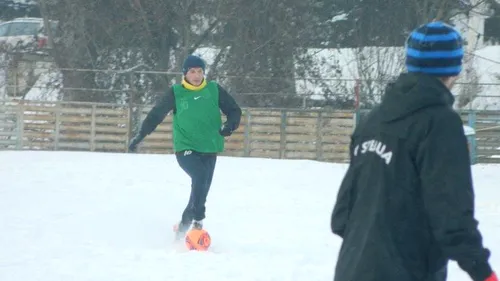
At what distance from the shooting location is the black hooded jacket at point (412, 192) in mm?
2816

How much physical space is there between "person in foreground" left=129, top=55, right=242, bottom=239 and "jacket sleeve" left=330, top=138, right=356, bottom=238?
174 inches

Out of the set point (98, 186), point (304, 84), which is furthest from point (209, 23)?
point (98, 186)

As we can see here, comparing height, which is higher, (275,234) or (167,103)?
(167,103)

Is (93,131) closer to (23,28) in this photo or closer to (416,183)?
(23,28)

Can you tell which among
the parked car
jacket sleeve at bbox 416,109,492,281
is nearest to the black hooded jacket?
jacket sleeve at bbox 416,109,492,281

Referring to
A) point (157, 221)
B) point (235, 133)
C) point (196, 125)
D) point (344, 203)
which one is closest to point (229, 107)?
point (196, 125)

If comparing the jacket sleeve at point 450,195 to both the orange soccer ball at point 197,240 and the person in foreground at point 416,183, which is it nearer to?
the person in foreground at point 416,183

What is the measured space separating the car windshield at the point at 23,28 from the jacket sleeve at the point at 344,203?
25594mm

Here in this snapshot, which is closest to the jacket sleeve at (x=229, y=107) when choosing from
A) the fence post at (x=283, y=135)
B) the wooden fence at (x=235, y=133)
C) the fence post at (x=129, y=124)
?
the wooden fence at (x=235, y=133)

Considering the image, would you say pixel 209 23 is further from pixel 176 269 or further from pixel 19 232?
pixel 176 269

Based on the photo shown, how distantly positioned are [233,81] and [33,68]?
16.9 feet

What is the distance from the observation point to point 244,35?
25.1 metres

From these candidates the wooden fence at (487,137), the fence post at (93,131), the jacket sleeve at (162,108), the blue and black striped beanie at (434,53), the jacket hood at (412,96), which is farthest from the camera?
the fence post at (93,131)

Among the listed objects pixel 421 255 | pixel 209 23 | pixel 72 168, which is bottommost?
pixel 72 168
